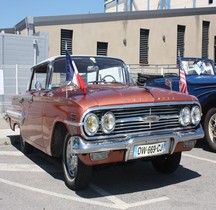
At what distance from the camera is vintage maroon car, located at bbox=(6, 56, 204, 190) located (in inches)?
176

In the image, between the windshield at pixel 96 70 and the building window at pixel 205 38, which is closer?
the windshield at pixel 96 70

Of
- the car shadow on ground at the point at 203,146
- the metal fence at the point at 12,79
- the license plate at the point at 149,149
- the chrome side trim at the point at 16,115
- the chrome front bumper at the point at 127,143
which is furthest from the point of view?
the metal fence at the point at 12,79

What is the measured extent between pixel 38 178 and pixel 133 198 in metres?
1.70

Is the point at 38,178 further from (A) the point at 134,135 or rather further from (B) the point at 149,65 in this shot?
(B) the point at 149,65

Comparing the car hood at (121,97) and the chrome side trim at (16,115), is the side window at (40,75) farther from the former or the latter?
the car hood at (121,97)

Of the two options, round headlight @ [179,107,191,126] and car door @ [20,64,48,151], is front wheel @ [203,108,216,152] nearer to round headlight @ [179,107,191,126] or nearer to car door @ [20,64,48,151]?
round headlight @ [179,107,191,126]

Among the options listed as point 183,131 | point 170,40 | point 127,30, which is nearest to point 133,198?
point 183,131

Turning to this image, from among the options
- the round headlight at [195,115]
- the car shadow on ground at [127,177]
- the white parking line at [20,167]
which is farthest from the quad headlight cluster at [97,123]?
the white parking line at [20,167]

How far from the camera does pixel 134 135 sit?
4652mm

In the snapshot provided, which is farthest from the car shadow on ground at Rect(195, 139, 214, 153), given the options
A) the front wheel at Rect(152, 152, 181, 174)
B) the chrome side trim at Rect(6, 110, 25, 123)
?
the chrome side trim at Rect(6, 110, 25, 123)

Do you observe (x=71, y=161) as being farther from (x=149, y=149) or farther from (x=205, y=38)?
(x=205, y=38)

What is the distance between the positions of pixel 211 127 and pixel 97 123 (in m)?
3.69

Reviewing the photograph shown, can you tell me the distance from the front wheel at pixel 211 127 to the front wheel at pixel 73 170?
338 cm

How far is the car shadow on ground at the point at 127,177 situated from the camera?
5105mm
